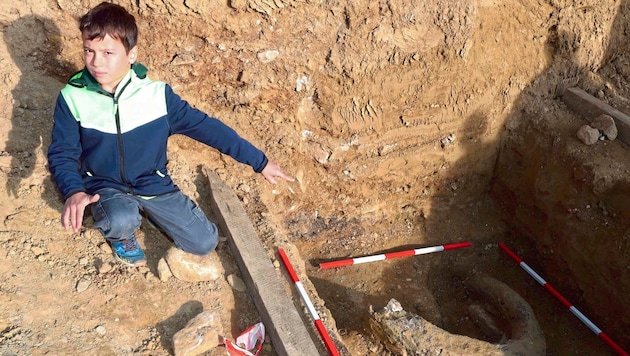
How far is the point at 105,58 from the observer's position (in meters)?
2.53

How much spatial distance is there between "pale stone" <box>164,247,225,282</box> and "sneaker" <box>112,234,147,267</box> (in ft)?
0.59

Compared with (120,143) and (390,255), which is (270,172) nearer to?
(120,143)

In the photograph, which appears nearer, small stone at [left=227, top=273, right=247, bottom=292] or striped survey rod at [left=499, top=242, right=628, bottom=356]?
small stone at [left=227, top=273, right=247, bottom=292]

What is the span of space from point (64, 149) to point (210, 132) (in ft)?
2.64

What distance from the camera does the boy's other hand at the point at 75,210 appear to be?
7.80ft

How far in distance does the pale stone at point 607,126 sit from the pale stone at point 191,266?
3.79 meters

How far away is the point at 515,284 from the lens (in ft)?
16.4

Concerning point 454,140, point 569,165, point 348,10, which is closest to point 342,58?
point 348,10

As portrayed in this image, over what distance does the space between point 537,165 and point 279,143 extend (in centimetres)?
262

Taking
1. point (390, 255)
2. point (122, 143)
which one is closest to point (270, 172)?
point (122, 143)

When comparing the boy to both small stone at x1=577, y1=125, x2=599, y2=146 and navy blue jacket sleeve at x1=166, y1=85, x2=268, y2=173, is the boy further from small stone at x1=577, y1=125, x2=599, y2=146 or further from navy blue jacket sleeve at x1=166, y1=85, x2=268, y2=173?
small stone at x1=577, y1=125, x2=599, y2=146

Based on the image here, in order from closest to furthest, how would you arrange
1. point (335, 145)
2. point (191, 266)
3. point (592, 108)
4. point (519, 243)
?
point (191, 266) → point (335, 145) → point (592, 108) → point (519, 243)

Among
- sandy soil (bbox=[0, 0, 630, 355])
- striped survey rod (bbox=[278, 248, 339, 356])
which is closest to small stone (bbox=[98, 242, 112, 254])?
sandy soil (bbox=[0, 0, 630, 355])

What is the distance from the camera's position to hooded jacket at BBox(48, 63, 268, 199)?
2633 millimetres
